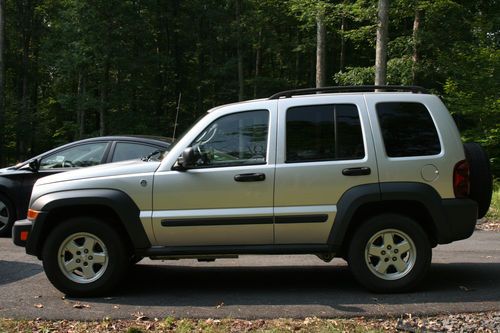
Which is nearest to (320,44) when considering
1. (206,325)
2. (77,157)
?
(77,157)

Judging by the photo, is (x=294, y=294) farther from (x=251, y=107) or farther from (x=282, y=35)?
(x=282, y=35)

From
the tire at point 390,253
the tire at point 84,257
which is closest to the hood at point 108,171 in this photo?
the tire at point 84,257

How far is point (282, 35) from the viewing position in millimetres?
40000

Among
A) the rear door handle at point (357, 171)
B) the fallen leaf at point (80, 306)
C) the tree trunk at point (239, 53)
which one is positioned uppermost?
the tree trunk at point (239, 53)

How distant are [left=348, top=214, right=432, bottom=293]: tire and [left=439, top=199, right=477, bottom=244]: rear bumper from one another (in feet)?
0.85

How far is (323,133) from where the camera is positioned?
18.1ft

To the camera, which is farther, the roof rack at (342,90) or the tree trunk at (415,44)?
the tree trunk at (415,44)

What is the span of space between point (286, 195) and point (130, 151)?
397cm

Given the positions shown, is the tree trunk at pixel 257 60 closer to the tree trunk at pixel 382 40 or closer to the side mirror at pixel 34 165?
the tree trunk at pixel 382 40

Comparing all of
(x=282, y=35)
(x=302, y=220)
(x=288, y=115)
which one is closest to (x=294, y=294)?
(x=302, y=220)

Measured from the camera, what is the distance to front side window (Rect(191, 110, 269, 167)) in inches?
216

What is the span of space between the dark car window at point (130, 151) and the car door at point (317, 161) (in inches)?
139

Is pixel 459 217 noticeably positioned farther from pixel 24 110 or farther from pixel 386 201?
pixel 24 110

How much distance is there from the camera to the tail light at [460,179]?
17.6ft
